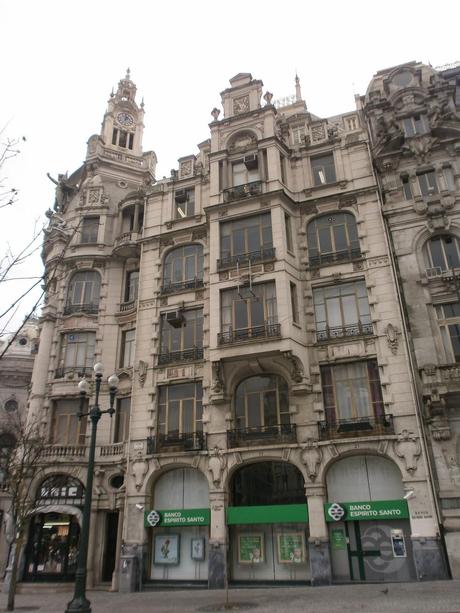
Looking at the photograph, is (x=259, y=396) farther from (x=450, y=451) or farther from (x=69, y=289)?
(x=69, y=289)

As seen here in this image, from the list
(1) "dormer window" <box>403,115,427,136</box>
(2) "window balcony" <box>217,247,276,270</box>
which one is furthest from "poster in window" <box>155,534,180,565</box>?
(1) "dormer window" <box>403,115,427,136</box>

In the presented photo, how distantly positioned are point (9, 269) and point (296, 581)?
18952 mm

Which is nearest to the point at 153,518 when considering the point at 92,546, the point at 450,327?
the point at 92,546

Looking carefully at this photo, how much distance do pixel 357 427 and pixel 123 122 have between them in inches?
1285

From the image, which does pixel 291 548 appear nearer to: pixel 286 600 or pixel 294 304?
pixel 286 600

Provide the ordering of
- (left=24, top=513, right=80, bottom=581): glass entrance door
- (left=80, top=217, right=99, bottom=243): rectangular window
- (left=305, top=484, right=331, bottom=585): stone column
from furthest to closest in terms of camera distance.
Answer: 1. (left=80, top=217, right=99, bottom=243): rectangular window
2. (left=24, top=513, right=80, bottom=581): glass entrance door
3. (left=305, top=484, right=331, bottom=585): stone column

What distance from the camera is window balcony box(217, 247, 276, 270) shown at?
26.5 meters

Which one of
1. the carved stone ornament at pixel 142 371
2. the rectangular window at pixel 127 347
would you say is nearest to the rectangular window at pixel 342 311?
the carved stone ornament at pixel 142 371

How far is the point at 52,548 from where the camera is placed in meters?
26.9

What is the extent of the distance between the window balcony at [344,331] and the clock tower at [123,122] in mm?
24288

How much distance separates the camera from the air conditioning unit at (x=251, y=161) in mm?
29594

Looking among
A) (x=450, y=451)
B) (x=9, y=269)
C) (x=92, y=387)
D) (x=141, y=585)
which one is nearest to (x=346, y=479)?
(x=450, y=451)

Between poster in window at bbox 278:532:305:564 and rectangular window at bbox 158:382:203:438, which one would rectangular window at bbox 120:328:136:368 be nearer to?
rectangular window at bbox 158:382:203:438

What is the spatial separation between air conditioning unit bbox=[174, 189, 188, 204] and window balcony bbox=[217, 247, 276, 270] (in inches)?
272
